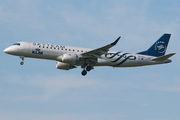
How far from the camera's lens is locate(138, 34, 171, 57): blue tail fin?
46356mm

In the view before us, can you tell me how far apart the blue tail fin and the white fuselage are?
2.65 metres

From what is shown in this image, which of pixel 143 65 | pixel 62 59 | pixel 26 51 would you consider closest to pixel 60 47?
pixel 62 59

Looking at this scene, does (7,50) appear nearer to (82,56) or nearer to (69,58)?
(69,58)

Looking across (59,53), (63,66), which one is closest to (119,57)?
(63,66)

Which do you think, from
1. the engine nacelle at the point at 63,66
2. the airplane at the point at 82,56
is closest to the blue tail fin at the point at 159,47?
the airplane at the point at 82,56

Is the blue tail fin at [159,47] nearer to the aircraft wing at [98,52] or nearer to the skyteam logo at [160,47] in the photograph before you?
the skyteam logo at [160,47]

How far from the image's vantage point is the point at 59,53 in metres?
41.0

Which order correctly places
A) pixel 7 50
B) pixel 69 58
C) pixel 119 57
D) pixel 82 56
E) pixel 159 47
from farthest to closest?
pixel 159 47 → pixel 119 57 → pixel 7 50 → pixel 82 56 → pixel 69 58

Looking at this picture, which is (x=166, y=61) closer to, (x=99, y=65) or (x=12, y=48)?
(x=99, y=65)

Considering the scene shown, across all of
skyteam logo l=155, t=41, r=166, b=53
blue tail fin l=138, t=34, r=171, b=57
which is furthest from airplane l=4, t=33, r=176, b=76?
skyteam logo l=155, t=41, r=166, b=53

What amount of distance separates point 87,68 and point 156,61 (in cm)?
1052

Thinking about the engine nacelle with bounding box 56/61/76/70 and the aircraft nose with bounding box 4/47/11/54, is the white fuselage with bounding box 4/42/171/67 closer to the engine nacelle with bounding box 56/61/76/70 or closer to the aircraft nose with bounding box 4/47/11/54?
the aircraft nose with bounding box 4/47/11/54

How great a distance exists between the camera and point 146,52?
152 feet

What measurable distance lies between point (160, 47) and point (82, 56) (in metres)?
13.5
